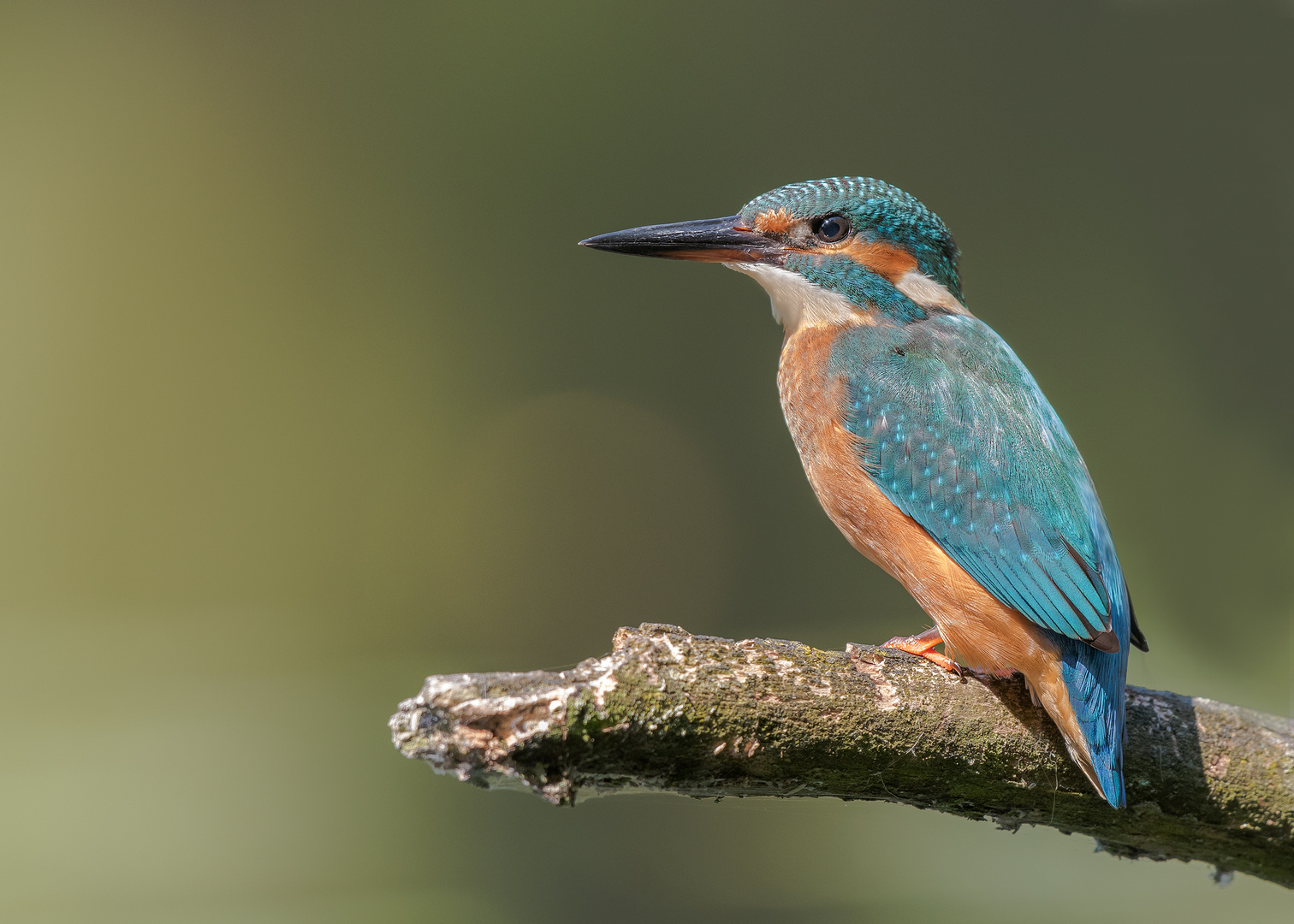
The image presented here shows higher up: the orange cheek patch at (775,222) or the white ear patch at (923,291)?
the orange cheek patch at (775,222)

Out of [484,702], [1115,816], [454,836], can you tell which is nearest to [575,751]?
[484,702]

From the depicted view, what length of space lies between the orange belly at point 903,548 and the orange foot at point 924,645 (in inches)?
1.8

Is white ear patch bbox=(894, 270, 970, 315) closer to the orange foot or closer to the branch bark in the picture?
the orange foot

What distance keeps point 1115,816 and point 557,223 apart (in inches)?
142

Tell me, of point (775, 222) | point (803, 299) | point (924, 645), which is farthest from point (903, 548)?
point (775, 222)

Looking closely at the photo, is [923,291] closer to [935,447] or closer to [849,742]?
[935,447]

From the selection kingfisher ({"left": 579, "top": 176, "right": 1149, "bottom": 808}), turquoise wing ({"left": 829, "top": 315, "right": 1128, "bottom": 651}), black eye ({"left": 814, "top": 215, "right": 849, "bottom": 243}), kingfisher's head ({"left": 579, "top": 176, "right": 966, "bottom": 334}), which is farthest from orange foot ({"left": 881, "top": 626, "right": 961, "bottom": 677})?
black eye ({"left": 814, "top": 215, "right": 849, "bottom": 243})

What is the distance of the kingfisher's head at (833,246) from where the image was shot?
6.45 ft

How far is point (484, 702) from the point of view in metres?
1.09

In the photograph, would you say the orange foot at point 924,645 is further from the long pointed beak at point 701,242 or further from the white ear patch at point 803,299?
the long pointed beak at point 701,242

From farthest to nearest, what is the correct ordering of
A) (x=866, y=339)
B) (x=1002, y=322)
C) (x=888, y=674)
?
(x=1002, y=322)
(x=866, y=339)
(x=888, y=674)

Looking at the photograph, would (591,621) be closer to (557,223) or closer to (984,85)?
(557,223)

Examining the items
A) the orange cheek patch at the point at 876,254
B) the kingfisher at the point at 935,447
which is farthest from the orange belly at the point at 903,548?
the orange cheek patch at the point at 876,254

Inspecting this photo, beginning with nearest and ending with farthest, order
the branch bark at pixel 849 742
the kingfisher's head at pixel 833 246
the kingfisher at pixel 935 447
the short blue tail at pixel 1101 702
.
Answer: the branch bark at pixel 849 742 → the short blue tail at pixel 1101 702 → the kingfisher at pixel 935 447 → the kingfisher's head at pixel 833 246
